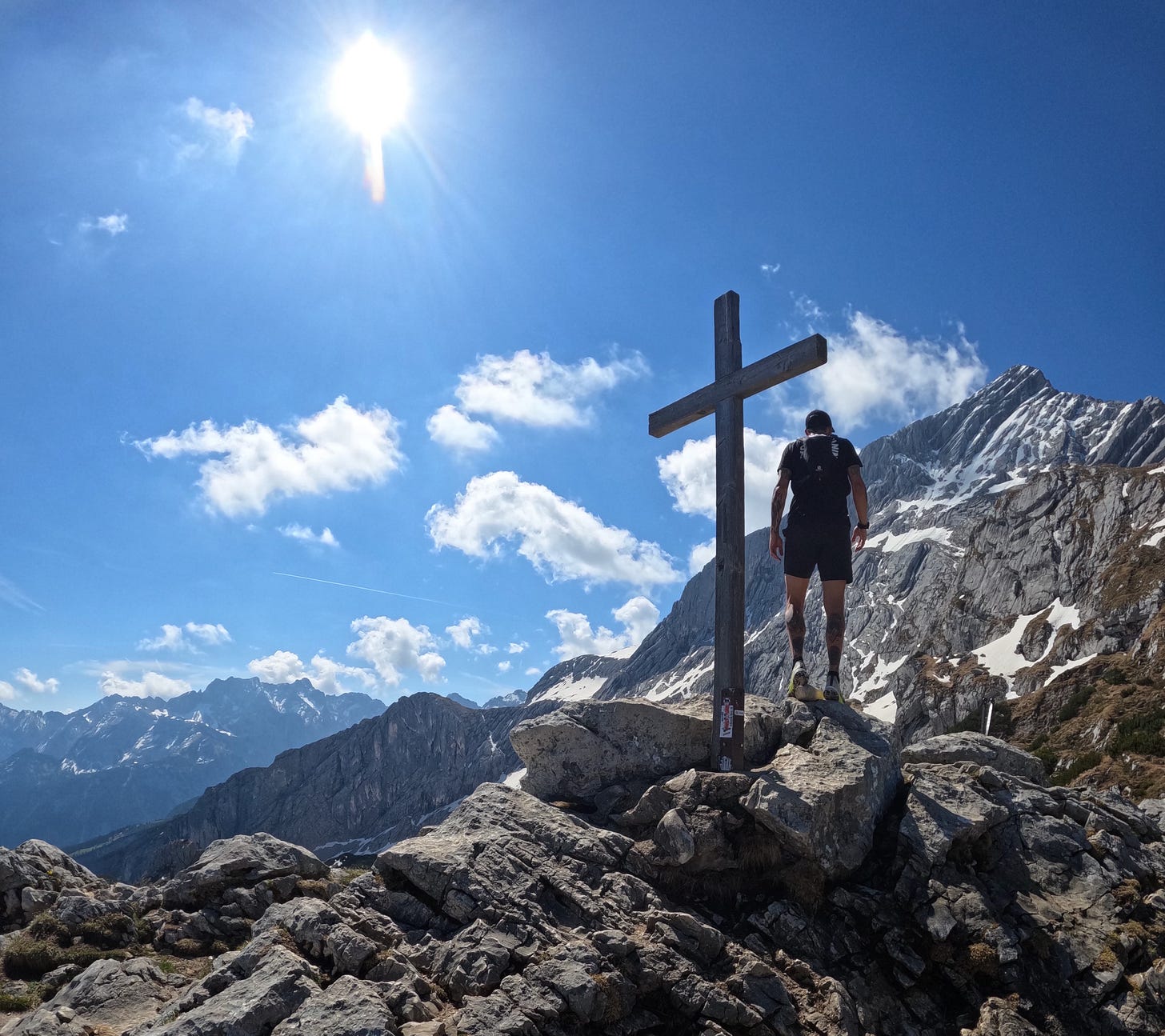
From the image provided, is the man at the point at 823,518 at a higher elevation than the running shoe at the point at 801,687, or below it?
higher

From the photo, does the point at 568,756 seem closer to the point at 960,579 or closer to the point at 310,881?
the point at 310,881

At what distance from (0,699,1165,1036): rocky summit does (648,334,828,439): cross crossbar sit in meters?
5.44

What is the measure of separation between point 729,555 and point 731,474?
136 centimetres

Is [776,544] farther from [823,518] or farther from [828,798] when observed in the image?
[828,798]

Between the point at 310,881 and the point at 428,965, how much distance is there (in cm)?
416

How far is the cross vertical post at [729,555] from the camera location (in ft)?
35.2

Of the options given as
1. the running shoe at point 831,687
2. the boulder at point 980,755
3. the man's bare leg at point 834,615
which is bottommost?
the boulder at point 980,755

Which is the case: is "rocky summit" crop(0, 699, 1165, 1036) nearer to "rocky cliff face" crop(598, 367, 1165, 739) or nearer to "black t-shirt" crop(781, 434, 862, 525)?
"black t-shirt" crop(781, 434, 862, 525)

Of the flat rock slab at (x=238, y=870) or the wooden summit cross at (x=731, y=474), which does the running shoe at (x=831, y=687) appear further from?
the flat rock slab at (x=238, y=870)

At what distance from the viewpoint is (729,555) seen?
11438mm

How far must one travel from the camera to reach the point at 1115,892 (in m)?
9.16

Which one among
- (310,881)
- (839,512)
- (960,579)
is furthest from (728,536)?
(960,579)

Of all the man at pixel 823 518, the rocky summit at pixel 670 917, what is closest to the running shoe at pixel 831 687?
the man at pixel 823 518

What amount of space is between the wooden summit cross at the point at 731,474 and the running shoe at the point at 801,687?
1.50 meters
